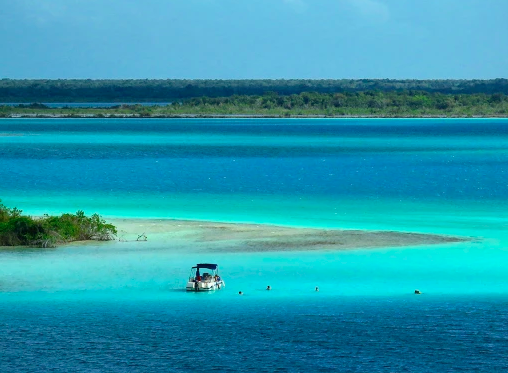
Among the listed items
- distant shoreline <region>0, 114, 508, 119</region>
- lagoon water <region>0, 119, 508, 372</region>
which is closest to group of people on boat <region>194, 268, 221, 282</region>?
lagoon water <region>0, 119, 508, 372</region>

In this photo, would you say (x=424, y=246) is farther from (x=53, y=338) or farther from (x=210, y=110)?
(x=210, y=110)

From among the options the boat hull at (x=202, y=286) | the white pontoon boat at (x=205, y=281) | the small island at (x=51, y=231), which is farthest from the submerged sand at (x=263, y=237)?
the boat hull at (x=202, y=286)

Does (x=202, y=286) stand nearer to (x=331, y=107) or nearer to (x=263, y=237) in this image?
(x=263, y=237)

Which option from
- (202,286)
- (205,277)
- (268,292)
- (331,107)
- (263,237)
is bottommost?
(268,292)

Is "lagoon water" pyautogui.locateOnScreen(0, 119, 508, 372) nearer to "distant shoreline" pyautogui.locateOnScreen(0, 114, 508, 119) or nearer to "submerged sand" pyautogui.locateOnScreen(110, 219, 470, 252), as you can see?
"submerged sand" pyautogui.locateOnScreen(110, 219, 470, 252)

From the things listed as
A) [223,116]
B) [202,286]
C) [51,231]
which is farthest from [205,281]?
[223,116]

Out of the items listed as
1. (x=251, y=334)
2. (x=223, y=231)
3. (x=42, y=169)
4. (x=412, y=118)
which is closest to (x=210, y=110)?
(x=412, y=118)
